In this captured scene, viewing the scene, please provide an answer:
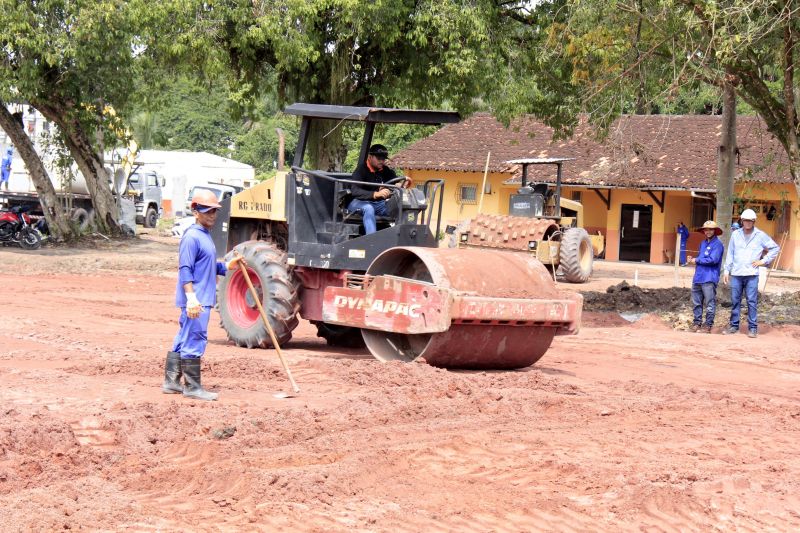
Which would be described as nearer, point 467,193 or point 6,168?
point 6,168

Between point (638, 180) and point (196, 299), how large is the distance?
29494 millimetres

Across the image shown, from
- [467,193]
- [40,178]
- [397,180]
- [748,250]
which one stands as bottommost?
[748,250]

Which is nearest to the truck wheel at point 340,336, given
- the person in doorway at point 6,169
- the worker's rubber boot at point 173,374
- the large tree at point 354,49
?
the worker's rubber boot at point 173,374

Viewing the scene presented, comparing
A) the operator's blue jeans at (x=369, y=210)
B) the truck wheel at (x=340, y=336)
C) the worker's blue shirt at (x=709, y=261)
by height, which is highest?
the operator's blue jeans at (x=369, y=210)

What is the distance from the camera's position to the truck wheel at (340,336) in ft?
43.2

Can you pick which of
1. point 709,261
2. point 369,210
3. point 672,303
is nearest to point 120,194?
point 672,303

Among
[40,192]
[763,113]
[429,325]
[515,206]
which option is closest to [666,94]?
[763,113]

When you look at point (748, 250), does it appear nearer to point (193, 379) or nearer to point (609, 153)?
point (193, 379)

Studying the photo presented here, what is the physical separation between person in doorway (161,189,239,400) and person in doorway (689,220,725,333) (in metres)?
9.11

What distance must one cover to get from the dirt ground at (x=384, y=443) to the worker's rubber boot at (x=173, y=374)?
10 centimetres

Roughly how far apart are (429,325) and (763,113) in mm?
9804

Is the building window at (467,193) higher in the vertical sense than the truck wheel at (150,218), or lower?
higher

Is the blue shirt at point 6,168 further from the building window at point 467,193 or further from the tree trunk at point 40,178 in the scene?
the building window at point 467,193

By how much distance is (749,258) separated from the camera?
15.6 meters
